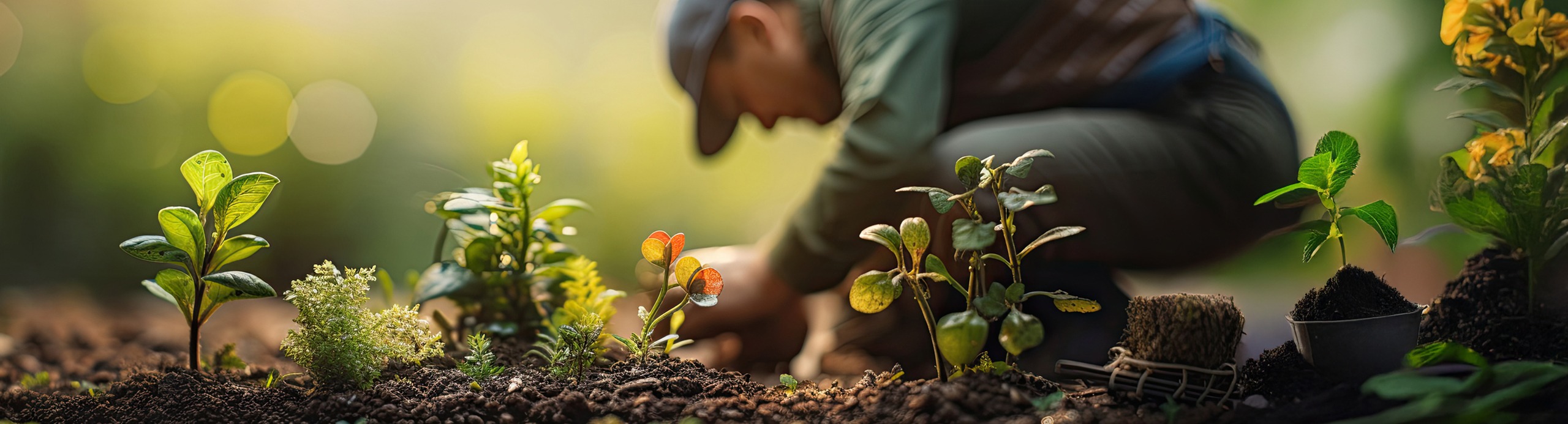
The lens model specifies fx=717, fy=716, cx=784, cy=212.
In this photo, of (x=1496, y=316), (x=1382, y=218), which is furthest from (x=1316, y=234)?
(x=1496, y=316)

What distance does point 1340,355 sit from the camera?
0.60 metres

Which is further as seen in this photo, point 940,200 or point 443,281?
point 443,281

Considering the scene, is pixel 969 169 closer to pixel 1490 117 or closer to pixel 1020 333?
pixel 1020 333

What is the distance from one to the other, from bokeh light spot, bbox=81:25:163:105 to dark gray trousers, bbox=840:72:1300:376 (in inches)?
64.0

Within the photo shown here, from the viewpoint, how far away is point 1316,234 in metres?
0.67

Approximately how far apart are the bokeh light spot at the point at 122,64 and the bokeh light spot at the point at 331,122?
0.91 ft

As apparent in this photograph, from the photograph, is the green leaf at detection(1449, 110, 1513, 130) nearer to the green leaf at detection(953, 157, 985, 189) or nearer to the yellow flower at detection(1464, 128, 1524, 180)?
the yellow flower at detection(1464, 128, 1524, 180)

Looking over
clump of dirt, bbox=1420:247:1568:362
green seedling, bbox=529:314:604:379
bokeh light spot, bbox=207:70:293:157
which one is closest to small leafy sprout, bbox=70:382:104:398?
green seedling, bbox=529:314:604:379

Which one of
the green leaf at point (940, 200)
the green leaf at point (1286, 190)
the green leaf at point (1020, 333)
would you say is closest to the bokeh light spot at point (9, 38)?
the green leaf at point (940, 200)

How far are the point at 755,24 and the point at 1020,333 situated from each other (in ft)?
2.57

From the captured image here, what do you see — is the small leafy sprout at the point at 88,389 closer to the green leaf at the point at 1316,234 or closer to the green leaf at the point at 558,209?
the green leaf at the point at 558,209

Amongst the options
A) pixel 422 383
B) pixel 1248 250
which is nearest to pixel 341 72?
pixel 422 383

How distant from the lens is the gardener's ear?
119 centimetres

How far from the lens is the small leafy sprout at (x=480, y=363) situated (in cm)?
76
